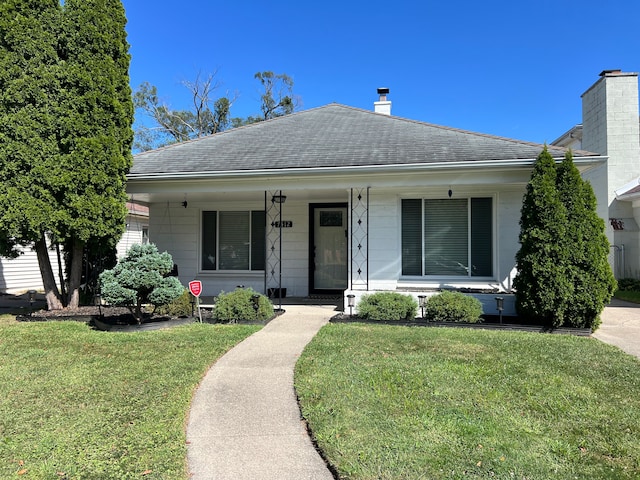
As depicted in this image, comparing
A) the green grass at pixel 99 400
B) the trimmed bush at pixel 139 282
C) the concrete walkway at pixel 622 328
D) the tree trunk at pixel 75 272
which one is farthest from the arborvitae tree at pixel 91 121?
the concrete walkway at pixel 622 328

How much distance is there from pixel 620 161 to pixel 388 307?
11.7 meters

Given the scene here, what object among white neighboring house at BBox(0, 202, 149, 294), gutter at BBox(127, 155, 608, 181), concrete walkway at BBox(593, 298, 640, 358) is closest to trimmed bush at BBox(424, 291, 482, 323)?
concrete walkway at BBox(593, 298, 640, 358)

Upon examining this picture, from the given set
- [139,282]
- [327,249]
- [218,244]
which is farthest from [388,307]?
[218,244]

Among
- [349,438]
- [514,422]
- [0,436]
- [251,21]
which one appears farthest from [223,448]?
[251,21]

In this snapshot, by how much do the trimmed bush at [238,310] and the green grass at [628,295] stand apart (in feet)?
32.9

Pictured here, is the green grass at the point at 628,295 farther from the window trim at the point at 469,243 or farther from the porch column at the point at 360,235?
the porch column at the point at 360,235

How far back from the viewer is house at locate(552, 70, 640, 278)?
521 inches

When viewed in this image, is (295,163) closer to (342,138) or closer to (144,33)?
(342,138)

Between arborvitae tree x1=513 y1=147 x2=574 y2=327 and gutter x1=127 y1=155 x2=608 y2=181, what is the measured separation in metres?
0.69

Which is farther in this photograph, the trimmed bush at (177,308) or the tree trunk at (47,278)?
the tree trunk at (47,278)

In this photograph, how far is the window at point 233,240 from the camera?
35.5ft

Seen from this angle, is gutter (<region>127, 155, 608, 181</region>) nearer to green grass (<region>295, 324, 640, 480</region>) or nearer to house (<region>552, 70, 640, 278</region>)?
green grass (<region>295, 324, 640, 480</region>)

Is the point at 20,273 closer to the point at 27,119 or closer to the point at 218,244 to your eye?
the point at 218,244

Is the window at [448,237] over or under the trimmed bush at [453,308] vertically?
over
